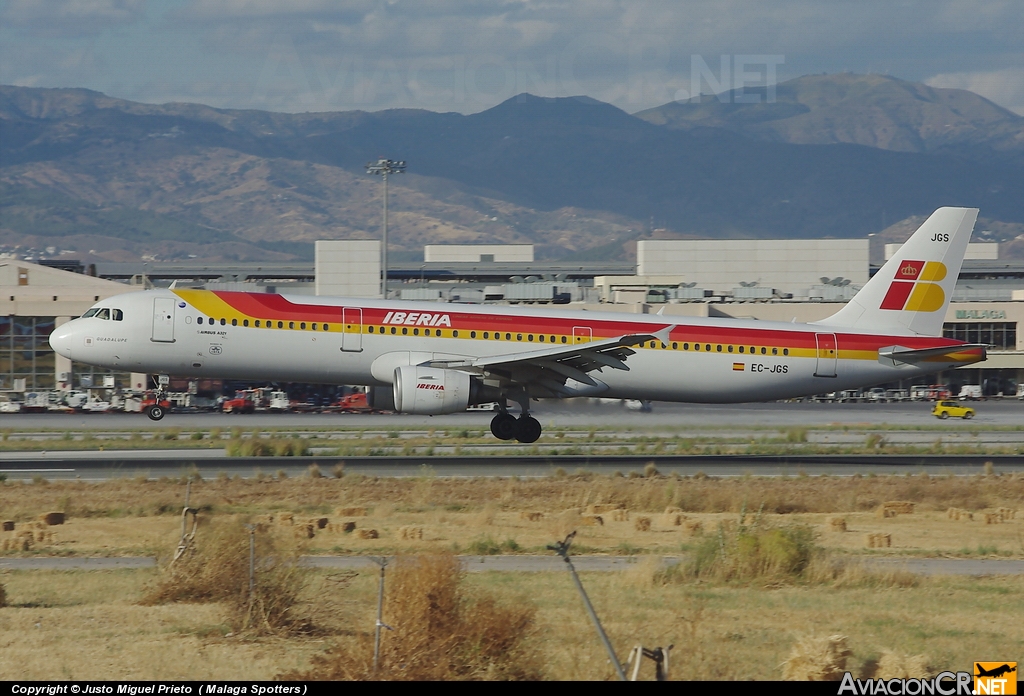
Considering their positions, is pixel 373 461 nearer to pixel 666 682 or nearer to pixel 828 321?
pixel 828 321

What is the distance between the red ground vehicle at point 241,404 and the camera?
219 ft

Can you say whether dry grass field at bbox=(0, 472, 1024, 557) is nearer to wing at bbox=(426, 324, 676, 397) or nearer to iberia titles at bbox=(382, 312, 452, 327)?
wing at bbox=(426, 324, 676, 397)

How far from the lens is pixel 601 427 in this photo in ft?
169

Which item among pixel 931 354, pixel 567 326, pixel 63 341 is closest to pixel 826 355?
pixel 931 354

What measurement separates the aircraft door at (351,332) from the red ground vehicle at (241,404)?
1432 inches

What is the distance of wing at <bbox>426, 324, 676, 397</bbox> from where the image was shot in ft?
102

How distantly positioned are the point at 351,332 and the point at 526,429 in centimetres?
623

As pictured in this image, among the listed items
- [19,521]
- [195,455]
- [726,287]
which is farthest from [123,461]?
[726,287]

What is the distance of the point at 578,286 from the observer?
99.6m

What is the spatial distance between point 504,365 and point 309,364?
5.45 meters

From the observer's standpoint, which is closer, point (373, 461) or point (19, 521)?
point (19, 521)

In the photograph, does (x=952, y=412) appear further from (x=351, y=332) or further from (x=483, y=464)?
(x=351, y=332)

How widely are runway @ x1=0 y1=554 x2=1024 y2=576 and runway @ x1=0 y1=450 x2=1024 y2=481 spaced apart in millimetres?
11605

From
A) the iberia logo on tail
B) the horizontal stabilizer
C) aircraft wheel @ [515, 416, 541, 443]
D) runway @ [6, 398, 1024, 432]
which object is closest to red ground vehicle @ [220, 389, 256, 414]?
runway @ [6, 398, 1024, 432]
